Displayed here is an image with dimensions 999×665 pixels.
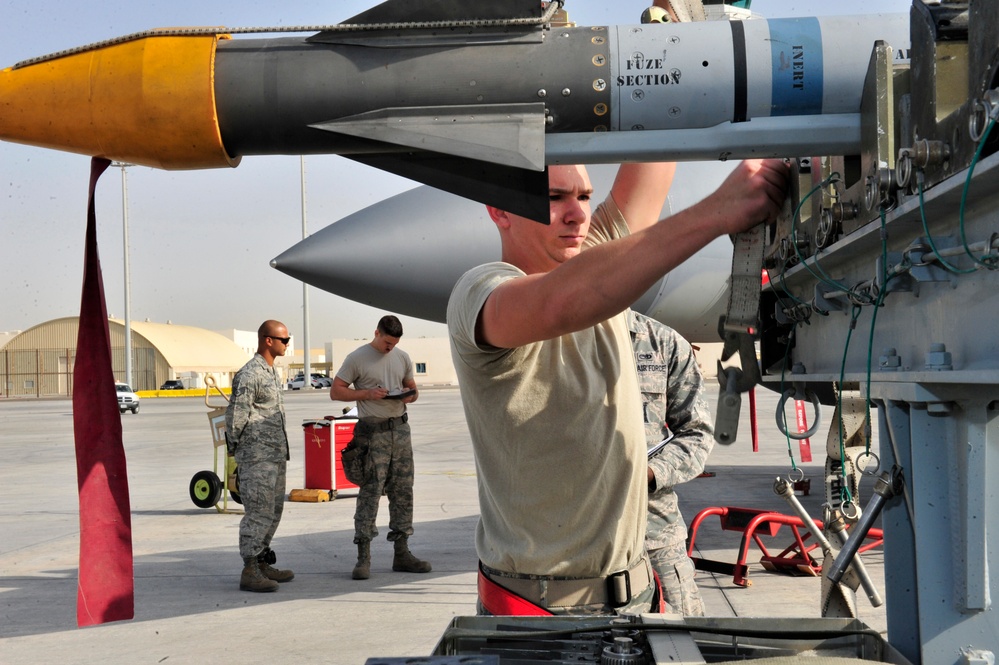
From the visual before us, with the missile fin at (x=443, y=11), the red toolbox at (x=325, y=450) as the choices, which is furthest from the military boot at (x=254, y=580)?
the missile fin at (x=443, y=11)

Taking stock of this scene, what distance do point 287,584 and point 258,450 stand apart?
35.5 inches

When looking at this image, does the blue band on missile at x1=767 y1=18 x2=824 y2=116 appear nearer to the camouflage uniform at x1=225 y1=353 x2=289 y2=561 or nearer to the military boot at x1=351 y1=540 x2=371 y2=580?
the military boot at x1=351 y1=540 x2=371 y2=580

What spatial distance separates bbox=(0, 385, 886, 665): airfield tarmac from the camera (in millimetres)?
4633

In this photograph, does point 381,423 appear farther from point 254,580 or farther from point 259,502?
point 254,580

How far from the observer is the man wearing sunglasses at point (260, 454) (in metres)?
5.81

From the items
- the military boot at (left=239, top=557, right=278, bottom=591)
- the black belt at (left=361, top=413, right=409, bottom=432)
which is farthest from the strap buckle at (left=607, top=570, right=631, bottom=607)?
the black belt at (left=361, top=413, right=409, bottom=432)

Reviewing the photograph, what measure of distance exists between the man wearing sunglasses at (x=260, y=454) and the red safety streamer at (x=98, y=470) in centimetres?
346

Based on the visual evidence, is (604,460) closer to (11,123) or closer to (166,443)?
(11,123)

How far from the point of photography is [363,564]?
19.7 ft

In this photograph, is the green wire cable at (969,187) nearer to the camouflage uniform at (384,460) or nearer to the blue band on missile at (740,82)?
the blue band on missile at (740,82)

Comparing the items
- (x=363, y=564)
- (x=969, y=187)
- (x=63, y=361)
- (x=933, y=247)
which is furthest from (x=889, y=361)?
(x=63, y=361)

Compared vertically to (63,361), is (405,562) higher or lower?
lower

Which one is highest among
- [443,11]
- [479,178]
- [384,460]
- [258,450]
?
[443,11]

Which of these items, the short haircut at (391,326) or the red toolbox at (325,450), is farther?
the red toolbox at (325,450)
